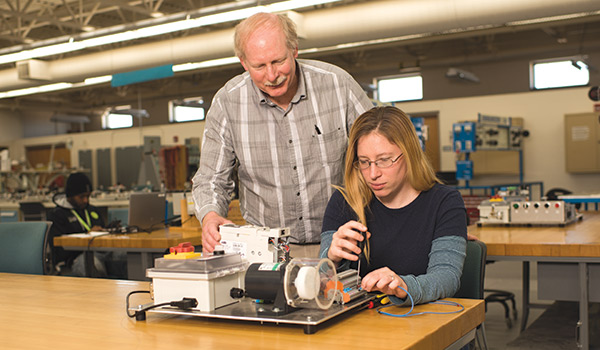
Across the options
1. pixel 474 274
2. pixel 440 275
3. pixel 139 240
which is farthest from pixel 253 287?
pixel 139 240

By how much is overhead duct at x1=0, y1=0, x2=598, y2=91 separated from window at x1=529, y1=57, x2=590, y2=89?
13.9 ft

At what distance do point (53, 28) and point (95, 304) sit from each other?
1103 centimetres

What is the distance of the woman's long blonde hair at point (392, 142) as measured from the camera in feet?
5.14

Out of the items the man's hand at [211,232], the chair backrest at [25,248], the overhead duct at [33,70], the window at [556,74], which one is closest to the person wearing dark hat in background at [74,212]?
the chair backrest at [25,248]

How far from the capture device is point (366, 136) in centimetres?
158

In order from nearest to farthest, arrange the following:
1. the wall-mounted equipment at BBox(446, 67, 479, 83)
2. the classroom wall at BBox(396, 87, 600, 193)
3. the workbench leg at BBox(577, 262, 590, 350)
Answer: the workbench leg at BBox(577, 262, 590, 350) < the classroom wall at BBox(396, 87, 600, 193) < the wall-mounted equipment at BBox(446, 67, 479, 83)

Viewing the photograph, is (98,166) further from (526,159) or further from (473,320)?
(473,320)

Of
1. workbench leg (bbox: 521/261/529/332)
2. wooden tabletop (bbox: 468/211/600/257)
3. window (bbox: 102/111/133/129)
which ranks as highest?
window (bbox: 102/111/133/129)

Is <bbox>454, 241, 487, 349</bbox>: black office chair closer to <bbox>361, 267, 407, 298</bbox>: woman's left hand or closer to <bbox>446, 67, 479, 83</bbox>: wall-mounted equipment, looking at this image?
<bbox>361, 267, 407, 298</bbox>: woman's left hand

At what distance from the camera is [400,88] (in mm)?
12383

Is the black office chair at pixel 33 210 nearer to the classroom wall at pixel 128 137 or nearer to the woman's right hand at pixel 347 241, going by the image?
the classroom wall at pixel 128 137

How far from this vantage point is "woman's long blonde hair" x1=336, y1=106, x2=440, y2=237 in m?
1.57

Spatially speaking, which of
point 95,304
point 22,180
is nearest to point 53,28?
point 22,180

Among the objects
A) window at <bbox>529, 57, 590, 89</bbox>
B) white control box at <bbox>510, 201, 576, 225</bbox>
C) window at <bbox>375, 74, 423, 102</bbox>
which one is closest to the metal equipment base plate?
white control box at <bbox>510, 201, 576, 225</bbox>
